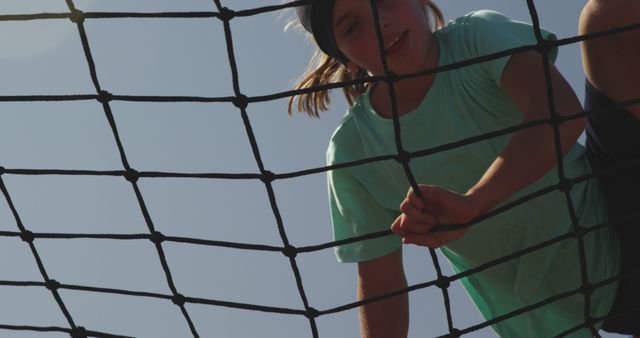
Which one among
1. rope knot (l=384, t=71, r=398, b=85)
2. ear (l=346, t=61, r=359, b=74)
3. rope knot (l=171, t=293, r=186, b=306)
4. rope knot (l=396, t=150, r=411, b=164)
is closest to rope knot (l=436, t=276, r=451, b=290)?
rope knot (l=396, t=150, r=411, b=164)

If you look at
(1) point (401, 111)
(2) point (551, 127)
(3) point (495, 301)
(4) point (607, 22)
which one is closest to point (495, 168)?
(2) point (551, 127)

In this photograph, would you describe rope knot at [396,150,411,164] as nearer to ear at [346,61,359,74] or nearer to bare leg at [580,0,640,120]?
bare leg at [580,0,640,120]

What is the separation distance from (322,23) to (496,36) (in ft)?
1.09

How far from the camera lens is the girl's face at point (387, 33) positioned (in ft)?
5.76

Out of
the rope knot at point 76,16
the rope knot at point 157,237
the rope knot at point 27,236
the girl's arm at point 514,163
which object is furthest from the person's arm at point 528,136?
the rope knot at point 27,236

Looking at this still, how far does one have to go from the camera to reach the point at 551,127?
4.92 feet

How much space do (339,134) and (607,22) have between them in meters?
0.64

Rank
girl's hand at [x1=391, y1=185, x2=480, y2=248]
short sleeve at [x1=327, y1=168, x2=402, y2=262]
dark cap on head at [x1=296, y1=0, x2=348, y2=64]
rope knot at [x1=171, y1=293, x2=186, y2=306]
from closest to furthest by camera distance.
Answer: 1. girl's hand at [x1=391, y1=185, x2=480, y2=248]
2. rope knot at [x1=171, y1=293, x2=186, y2=306]
3. dark cap on head at [x1=296, y1=0, x2=348, y2=64]
4. short sleeve at [x1=327, y1=168, x2=402, y2=262]

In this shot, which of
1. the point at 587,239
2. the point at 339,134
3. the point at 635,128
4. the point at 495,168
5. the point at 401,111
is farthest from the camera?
the point at 339,134

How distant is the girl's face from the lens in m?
1.76

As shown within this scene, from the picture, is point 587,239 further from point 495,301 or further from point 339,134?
point 339,134

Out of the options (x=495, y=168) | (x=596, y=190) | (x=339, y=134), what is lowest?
(x=495, y=168)

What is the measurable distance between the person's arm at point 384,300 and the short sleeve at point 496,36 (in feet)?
1.55

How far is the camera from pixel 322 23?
6.01 feet
